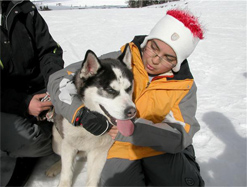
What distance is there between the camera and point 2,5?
188cm

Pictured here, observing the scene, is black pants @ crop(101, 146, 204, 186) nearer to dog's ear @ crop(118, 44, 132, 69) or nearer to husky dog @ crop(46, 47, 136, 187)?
husky dog @ crop(46, 47, 136, 187)

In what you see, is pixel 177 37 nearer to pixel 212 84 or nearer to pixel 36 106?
pixel 36 106

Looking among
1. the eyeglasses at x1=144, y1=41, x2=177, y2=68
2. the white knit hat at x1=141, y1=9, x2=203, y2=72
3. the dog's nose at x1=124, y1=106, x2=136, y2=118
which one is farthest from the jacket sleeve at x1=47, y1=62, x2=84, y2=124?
the white knit hat at x1=141, y1=9, x2=203, y2=72

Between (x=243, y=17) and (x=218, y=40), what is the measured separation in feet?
16.7

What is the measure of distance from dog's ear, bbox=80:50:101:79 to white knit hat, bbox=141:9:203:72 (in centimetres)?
62

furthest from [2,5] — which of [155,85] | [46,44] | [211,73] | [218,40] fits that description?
[218,40]

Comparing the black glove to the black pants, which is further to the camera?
the black pants

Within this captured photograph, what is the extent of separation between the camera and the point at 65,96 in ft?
5.86

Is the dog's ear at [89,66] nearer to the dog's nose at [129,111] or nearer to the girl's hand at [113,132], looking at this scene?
the dog's nose at [129,111]

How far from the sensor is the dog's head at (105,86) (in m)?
1.60

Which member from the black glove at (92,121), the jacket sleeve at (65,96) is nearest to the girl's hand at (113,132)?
the black glove at (92,121)

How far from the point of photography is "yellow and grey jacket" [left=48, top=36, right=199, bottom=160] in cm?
174

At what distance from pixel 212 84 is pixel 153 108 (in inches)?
115

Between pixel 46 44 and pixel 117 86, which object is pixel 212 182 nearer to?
pixel 117 86
